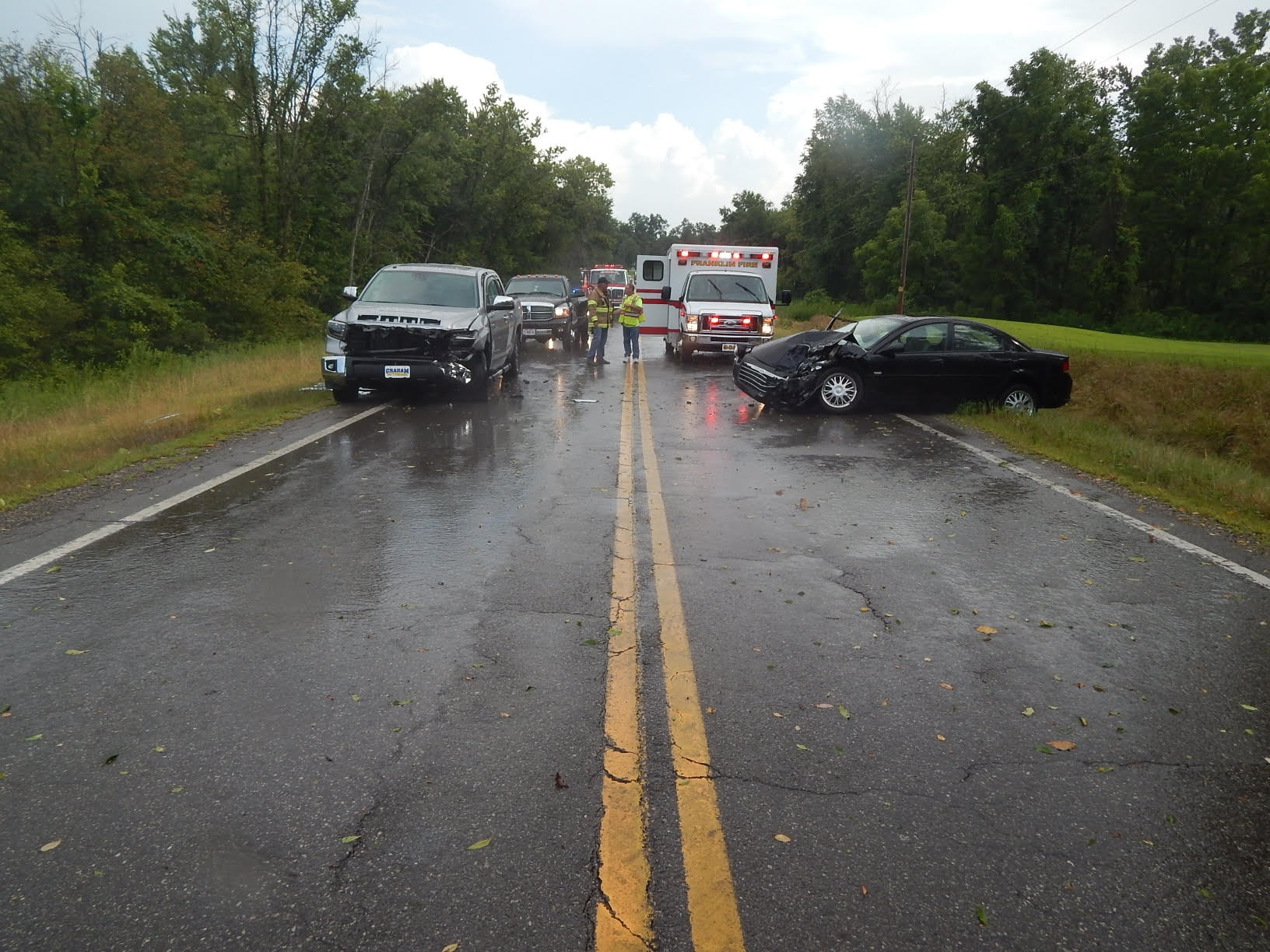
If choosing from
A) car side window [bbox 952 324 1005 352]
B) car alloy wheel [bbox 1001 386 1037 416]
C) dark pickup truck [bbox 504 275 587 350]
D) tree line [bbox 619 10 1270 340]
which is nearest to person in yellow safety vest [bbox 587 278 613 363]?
dark pickup truck [bbox 504 275 587 350]

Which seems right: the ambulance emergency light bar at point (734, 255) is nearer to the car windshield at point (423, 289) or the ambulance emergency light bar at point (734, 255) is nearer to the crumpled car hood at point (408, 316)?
the car windshield at point (423, 289)

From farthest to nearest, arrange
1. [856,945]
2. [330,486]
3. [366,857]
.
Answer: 1. [330,486]
2. [366,857]
3. [856,945]

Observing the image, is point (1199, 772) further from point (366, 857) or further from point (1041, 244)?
point (1041, 244)

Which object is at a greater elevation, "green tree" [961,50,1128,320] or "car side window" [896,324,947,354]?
"green tree" [961,50,1128,320]

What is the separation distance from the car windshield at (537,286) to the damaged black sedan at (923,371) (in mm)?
14705

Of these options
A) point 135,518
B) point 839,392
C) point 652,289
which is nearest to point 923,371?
point 839,392

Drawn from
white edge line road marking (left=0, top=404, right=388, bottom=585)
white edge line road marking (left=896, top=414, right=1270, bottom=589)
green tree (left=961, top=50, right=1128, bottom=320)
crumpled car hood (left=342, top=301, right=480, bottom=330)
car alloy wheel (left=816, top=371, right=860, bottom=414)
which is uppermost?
green tree (left=961, top=50, right=1128, bottom=320)

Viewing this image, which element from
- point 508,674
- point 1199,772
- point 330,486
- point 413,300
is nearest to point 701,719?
point 508,674

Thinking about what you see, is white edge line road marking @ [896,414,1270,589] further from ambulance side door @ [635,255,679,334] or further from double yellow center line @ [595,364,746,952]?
ambulance side door @ [635,255,679,334]

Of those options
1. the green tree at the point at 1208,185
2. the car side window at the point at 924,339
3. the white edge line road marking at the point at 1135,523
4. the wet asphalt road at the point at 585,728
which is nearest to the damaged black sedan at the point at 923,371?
the car side window at the point at 924,339

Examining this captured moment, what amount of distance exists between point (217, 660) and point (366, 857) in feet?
6.43

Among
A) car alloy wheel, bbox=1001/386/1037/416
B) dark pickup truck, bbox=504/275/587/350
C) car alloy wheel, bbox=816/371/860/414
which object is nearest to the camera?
car alloy wheel, bbox=816/371/860/414

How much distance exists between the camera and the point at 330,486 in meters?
8.59

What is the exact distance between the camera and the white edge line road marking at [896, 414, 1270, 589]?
647cm
